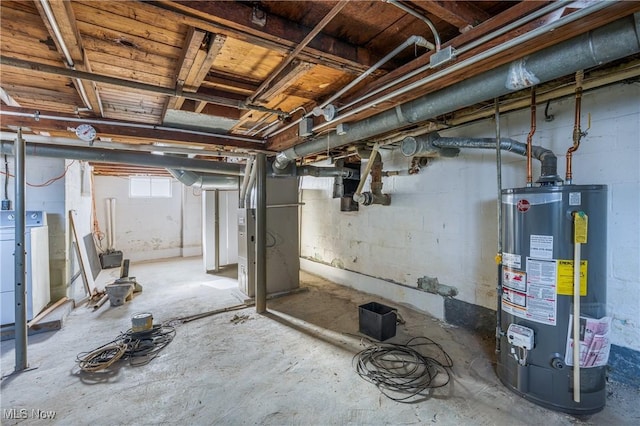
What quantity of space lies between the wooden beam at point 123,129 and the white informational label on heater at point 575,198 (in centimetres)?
295

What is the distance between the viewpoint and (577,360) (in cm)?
163

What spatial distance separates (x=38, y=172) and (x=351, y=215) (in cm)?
395

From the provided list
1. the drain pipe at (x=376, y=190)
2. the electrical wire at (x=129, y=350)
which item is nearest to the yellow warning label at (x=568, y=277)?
the drain pipe at (x=376, y=190)

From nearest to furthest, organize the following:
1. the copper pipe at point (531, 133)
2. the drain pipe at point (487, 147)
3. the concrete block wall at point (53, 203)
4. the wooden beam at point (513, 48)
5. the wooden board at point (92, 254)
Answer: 1. the wooden beam at point (513, 48)
2. the drain pipe at point (487, 147)
3. the copper pipe at point (531, 133)
4. the concrete block wall at point (53, 203)
5. the wooden board at point (92, 254)

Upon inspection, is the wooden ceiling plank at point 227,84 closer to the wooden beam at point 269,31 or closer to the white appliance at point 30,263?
the wooden beam at point 269,31

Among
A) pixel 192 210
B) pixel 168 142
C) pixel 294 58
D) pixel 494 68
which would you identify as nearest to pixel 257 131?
pixel 168 142

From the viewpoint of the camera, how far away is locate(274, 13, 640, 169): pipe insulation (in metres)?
1.13

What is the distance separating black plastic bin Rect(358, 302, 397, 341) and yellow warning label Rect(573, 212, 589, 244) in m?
1.57

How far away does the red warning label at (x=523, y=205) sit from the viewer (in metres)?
1.76

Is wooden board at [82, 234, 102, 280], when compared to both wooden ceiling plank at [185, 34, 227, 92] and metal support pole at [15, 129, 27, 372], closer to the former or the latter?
metal support pole at [15, 129, 27, 372]

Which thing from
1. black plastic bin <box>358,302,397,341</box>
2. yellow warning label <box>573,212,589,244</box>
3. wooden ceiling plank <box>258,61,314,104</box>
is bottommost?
black plastic bin <box>358,302,397,341</box>

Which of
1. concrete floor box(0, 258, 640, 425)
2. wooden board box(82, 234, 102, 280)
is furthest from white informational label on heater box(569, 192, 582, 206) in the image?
wooden board box(82, 234, 102, 280)

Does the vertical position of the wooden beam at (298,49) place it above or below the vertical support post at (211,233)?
above

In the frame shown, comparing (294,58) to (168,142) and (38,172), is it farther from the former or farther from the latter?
(38,172)
